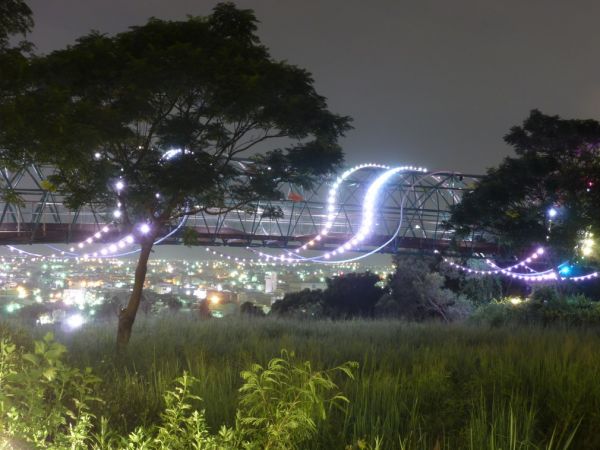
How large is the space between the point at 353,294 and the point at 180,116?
29055mm

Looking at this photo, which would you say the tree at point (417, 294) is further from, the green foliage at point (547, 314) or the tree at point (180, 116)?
the tree at point (180, 116)

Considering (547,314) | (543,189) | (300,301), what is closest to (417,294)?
(300,301)

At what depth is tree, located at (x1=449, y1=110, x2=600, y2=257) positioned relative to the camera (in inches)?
894

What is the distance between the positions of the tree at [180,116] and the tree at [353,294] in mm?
26549

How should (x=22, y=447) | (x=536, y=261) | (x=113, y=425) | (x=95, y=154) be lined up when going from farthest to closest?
(x=536, y=261) < (x=95, y=154) < (x=113, y=425) < (x=22, y=447)

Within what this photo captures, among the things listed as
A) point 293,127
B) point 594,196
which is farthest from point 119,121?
point 594,196

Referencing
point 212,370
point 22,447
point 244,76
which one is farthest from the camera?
point 244,76

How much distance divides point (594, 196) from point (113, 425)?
21.2 m

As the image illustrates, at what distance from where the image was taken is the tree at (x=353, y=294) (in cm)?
3909

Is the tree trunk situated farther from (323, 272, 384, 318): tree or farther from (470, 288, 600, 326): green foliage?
(323, 272, 384, 318): tree

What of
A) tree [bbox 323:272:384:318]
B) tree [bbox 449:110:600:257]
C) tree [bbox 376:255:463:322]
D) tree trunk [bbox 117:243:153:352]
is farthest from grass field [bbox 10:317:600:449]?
tree [bbox 323:272:384:318]

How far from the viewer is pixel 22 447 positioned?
4.17m

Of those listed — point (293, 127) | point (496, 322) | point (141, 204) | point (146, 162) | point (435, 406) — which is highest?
point (293, 127)

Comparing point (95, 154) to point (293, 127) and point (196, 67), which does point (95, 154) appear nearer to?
point (196, 67)
